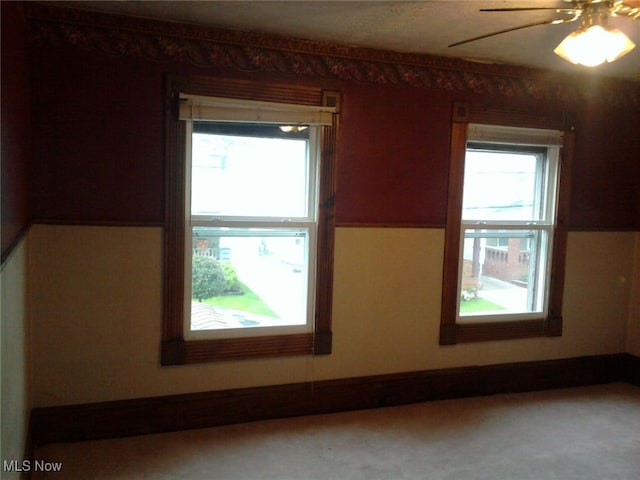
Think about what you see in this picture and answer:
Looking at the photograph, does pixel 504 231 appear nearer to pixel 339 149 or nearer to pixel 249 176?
pixel 339 149

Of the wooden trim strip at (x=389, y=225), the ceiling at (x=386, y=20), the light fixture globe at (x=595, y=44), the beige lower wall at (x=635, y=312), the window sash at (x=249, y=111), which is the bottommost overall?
the beige lower wall at (x=635, y=312)

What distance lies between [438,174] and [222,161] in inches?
59.7

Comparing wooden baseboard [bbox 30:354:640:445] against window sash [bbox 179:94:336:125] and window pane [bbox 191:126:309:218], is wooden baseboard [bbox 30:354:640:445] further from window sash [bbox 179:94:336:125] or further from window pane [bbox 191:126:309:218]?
window sash [bbox 179:94:336:125]

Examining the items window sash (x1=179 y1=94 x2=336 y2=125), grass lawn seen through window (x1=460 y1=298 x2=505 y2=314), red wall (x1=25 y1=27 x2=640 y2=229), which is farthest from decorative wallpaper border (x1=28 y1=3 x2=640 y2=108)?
grass lawn seen through window (x1=460 y1=298 x2=505 y2=314)

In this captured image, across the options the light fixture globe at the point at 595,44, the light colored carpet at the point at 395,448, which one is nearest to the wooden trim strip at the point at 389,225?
the light colored carpet at the point at 395,448

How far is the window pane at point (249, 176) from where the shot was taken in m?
3.25

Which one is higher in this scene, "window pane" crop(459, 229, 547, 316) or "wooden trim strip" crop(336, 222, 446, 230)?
"wooden trim strip" crop(336, 222, 446, 230)

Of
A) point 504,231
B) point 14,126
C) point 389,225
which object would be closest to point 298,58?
point 389,225

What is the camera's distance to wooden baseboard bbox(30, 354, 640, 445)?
9.98 feet

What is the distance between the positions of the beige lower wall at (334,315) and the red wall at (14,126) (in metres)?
0.48

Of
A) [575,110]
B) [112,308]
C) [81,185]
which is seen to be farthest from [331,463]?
[575,110]

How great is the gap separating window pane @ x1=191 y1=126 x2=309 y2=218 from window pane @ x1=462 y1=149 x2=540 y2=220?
129 cm

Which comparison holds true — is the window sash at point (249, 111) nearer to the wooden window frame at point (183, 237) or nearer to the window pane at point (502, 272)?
the wooden window frame at point (183, 237)

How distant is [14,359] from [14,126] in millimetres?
985
